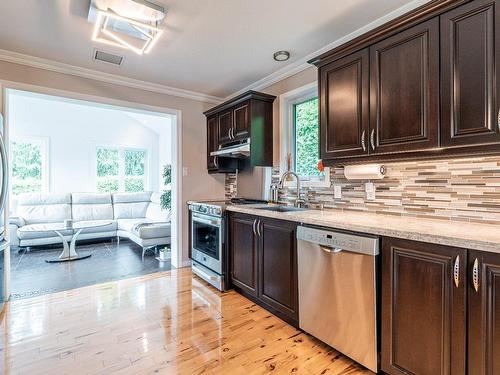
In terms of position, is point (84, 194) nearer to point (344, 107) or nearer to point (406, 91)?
point (344, 107)

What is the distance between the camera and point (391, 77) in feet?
6.02

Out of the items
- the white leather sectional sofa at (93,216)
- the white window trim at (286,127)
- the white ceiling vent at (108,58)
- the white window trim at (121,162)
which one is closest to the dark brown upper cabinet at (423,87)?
the white window trim at (286,127)

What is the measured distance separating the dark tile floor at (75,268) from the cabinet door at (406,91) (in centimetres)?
322

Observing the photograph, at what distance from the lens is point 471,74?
1.48 meters

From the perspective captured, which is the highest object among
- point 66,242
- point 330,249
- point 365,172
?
point 365,172

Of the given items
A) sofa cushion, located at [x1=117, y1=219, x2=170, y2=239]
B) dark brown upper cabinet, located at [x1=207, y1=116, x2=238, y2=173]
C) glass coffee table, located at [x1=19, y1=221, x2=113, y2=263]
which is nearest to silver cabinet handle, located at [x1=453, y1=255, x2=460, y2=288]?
dark brown upper cabinet, located at [x1=207, y1=116, x2=238, y2=173]

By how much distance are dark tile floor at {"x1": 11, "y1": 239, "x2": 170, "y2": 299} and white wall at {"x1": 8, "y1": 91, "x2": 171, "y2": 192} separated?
178 centimetres

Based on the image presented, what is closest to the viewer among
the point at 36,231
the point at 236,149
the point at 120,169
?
the point at 236,149

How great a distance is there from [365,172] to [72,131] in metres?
6.38

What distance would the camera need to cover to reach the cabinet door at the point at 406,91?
163 centimetres

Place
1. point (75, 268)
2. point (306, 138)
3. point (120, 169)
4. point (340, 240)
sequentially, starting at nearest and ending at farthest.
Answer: point (340, 240) → point (306, 138) → point (75, 268) → point (120, 169)

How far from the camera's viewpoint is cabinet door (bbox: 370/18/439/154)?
5.35 ft

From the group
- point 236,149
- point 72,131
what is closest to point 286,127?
point 236,149

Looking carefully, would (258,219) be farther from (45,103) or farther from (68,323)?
(45,103)
